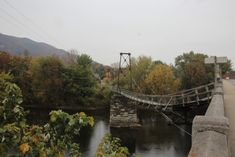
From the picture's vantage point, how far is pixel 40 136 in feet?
10.8

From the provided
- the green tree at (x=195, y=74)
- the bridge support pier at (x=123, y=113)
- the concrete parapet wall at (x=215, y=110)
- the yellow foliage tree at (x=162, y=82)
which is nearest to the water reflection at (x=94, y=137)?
the bridge support pier at (x=123, y=113)

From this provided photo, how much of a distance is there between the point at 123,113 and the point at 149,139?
8612 millimetres

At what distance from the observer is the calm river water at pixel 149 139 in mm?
21250

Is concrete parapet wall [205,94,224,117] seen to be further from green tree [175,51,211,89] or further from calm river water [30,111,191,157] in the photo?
green tree [175,51,211,89]

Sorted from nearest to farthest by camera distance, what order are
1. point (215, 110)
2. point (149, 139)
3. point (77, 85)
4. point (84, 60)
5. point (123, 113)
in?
point (215, 110) < point (149, 139) < point (123, 113) < point (77, 85) < point (84, 60)

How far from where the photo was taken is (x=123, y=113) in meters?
33.5

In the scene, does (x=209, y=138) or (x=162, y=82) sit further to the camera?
(x=162, y=82)

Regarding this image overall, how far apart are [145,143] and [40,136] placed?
854 inches

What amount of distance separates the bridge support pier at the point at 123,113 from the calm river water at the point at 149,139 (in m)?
1.10

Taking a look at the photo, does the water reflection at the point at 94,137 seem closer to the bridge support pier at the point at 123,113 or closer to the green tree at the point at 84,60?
the bridge support pier at the point at 123,113

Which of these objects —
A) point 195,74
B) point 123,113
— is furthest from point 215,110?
point 195,74

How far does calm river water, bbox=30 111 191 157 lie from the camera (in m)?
21.2

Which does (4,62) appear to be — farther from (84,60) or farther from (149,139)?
(149,139)

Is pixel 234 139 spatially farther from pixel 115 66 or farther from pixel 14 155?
pixel 115 66
